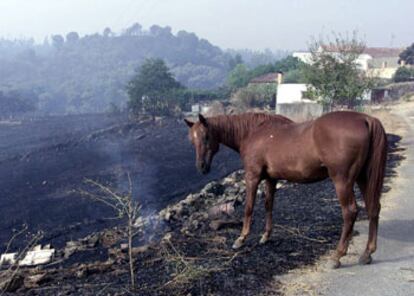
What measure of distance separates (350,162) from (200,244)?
2.51 meters

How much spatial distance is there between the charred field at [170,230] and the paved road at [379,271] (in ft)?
1.17

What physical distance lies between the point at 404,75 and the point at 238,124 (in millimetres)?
56253

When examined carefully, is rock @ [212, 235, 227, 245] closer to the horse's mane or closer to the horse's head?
the horse's head

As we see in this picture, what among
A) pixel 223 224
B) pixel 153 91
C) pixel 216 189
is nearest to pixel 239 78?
pixel 153 91

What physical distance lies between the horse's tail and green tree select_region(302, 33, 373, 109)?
49.4 feet

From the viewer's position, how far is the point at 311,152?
20.9 feet

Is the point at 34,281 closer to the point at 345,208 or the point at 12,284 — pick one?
the point at 12,284

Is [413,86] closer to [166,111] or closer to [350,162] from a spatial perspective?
[166,111]

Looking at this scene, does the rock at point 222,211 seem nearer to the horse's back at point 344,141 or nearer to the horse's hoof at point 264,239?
the horse's hoof at point 264,239

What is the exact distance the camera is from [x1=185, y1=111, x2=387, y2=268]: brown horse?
238 inches

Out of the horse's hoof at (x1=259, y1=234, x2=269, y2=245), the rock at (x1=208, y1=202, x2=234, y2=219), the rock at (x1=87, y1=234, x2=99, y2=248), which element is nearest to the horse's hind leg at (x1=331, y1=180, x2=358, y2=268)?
the horse's hoof at (x1=259, y1=234, x2=269, y2=245)

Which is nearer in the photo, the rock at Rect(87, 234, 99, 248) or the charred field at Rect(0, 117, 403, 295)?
the charred field at Rect(0, 117, 403, 295)

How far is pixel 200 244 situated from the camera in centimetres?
733

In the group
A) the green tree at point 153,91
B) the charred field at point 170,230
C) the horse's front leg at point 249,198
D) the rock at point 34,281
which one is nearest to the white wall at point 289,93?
the green tree at point 153,91
